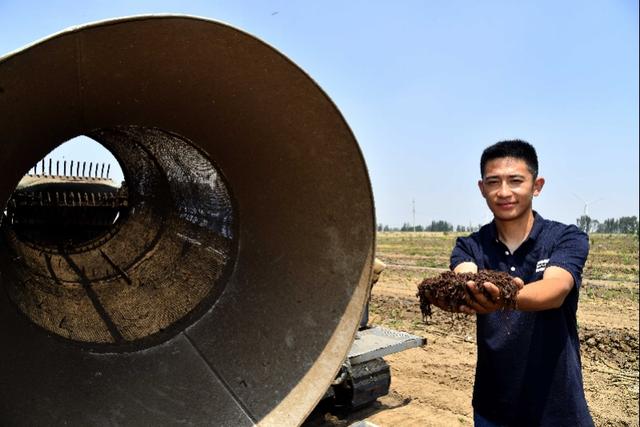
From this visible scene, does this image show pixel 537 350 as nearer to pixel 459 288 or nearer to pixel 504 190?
pixel 459 288

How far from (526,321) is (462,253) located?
1.40 ft

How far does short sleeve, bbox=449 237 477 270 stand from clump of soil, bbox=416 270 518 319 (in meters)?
0.33

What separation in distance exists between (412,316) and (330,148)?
7.76 m

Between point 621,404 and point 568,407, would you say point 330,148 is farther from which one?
point 621,404

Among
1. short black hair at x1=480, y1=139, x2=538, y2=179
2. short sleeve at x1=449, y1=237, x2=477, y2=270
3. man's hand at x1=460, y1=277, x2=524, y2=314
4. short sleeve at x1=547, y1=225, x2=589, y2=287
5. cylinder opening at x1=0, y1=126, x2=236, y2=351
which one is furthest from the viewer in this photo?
cylinder opening at x1=0, y1=126, x2=236, y2=351

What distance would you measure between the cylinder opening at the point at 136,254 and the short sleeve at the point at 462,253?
3.68 ft

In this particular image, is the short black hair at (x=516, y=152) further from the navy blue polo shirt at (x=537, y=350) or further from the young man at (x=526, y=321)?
the navy blue polo shirt at (x=537, y=350)

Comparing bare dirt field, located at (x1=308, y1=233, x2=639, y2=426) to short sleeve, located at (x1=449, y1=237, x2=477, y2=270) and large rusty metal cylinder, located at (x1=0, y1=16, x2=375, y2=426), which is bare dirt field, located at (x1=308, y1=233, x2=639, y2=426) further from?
large rusty metal cylinder, located at (x1=0, y1=16, x2=375, y2=426)

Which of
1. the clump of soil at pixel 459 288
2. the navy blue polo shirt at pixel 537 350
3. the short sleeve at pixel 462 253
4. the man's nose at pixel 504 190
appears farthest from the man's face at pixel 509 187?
the clump of soil at pixel 459 288

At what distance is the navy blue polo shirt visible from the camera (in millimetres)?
2227

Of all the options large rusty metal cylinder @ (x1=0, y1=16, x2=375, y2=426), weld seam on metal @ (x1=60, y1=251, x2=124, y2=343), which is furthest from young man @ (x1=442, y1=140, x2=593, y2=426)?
weld seam on metal @ (x1=60, y1=251, x2=124, y2=343)

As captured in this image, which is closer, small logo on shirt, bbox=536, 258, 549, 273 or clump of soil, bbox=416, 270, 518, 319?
clump of soil, bbox=416, 270, 518, 319

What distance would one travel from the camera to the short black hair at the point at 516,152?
7.66 feet

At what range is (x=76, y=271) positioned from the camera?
3.38 meters
